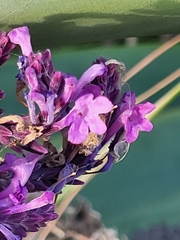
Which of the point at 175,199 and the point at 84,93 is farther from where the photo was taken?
the point at 175,199

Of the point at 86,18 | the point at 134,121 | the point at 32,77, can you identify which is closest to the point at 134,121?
the point at 134,121

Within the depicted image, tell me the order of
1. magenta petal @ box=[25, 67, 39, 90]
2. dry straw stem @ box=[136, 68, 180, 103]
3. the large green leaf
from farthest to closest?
dry straw stem @ box=[136, 68, 180, 103]
the large green leaf
magenta petal @ box=[25, 67, 39, 90]

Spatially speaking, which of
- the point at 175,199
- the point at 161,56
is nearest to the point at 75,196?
the point at 175,199

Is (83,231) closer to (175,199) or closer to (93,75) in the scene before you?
(175,199)

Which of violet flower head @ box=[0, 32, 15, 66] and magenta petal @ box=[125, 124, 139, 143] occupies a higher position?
violet flower head @ box=[0, 32, 15, 66]

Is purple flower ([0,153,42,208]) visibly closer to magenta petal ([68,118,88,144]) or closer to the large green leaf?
magenta petal ([68,118,88,144])

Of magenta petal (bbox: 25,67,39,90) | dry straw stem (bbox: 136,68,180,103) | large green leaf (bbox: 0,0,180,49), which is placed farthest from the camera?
dry straw stem (bbox: 136,68,180,103)

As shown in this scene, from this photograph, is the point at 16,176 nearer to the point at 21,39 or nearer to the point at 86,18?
the point at 21,39

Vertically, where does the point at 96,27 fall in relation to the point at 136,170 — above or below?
above

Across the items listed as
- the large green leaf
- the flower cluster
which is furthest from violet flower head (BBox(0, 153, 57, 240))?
the large green leaf
